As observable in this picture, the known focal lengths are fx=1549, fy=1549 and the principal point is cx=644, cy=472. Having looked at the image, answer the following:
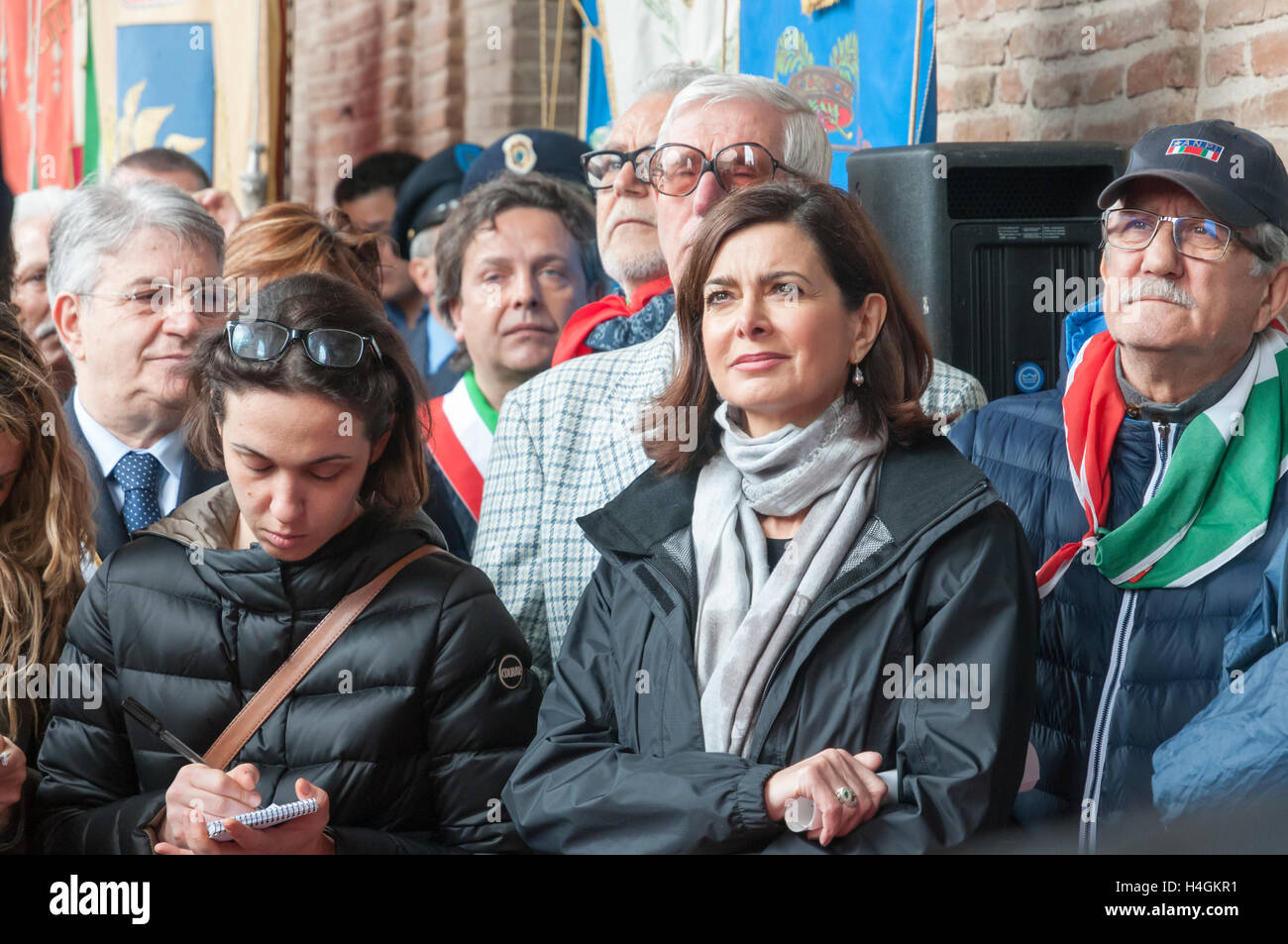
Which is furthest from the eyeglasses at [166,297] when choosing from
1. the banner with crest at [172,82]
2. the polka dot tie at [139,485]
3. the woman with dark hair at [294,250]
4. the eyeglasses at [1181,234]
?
the banner with crest at [172,82]

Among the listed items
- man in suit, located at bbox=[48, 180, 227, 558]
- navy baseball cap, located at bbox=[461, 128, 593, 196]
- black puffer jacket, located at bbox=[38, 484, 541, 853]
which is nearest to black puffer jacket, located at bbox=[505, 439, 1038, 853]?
black puffer jacket, located at bbox=[38, 484, 541, 853]

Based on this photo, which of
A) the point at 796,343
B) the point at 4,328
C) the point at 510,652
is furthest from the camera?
the point at 4,328

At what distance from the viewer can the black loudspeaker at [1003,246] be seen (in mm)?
3240

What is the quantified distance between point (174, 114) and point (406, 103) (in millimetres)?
2487

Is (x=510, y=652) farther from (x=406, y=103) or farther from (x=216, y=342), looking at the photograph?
(x=406, y=103)

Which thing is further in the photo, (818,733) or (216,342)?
(216,342)

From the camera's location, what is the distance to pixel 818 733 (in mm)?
2068

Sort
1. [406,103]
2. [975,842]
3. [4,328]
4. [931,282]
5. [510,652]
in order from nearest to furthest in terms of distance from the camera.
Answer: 1. [975,842]
2. [510,652]
3. [4,328]
4. [931,282]
5. [406,103]

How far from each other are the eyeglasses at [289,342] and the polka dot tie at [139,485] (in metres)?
0.62

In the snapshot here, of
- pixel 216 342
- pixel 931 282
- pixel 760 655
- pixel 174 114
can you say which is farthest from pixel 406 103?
pixel 760 655

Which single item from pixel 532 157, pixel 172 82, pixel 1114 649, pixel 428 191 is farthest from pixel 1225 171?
pixel 172 82

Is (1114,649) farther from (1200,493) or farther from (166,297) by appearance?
(166,297)

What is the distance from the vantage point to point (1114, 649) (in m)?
2.37

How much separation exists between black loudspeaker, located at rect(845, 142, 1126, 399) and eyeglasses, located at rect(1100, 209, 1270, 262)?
0.74 metres
